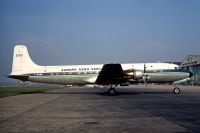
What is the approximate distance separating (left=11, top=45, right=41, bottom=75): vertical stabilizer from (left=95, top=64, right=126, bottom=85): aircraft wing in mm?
9002

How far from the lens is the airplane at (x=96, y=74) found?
104 feet

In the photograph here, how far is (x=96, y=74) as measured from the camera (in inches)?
1335

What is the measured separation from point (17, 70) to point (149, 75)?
16407mm

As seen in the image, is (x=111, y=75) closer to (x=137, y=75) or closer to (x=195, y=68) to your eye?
(x=137, y=75)

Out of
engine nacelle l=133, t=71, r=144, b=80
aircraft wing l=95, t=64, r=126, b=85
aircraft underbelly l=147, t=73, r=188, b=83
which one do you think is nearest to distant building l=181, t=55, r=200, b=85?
aircraft underbelly l=147, t=73, r=188, b=83

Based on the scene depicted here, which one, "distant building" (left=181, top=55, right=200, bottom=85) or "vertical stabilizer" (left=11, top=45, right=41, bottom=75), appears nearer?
"vertical stabilizer" (left=11, top=45, right=41, bottom=75)

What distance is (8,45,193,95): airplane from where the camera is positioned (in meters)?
31.6

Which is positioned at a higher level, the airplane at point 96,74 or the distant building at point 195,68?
the distant building at point 195,68

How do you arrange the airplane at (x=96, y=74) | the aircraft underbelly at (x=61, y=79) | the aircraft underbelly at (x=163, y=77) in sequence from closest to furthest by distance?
the airplane at (x=96, y=74)
the aircraft underbelly at (x=163, y=77)
the aircraft underbelly at (x=61, y=79)

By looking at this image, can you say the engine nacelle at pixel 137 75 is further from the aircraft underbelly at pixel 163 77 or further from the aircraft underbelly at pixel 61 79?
the aircraft underbelly at pixel 61 79

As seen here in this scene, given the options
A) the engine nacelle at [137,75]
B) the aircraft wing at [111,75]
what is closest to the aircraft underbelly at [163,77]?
the engine nacelle at [137,75]

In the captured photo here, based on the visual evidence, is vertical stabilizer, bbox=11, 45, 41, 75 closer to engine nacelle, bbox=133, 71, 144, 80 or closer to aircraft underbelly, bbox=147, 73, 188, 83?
engine nacelle, bbox=133, 71, 144, 80

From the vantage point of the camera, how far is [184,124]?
431 inches

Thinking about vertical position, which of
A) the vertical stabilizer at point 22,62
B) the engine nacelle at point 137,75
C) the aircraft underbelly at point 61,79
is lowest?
the aircraft underbelly at point 61,79
